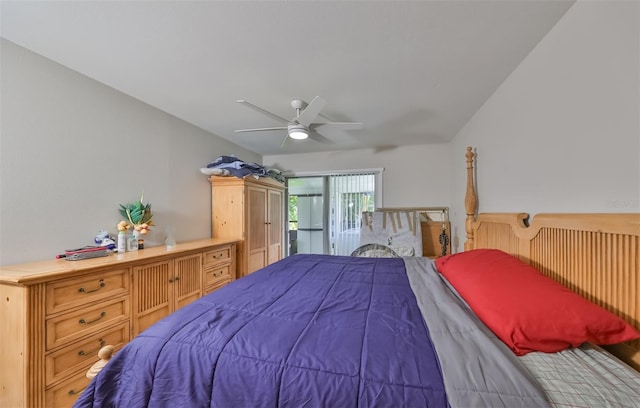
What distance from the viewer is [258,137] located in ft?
10.7

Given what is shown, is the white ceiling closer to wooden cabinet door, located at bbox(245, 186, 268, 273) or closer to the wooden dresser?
wooden cabinet door, located at bbox(245, 186, 268, 273)

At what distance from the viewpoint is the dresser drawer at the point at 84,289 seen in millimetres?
1318

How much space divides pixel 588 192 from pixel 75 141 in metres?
3.20

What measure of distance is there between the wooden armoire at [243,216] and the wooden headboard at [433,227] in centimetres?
226

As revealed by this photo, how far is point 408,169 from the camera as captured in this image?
366cm

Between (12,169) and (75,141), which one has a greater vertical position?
(75,141)

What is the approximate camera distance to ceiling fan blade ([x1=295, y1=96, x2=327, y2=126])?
1735 mm

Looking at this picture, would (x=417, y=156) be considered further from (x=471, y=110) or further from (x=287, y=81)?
(x=287, y=81)

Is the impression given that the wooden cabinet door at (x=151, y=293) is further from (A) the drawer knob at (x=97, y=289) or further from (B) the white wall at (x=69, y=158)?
(B) the white wall at (x=69, y=158)

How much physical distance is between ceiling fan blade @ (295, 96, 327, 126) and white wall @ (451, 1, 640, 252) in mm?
1336

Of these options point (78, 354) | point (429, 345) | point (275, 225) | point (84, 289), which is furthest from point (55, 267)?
point (275, 225)

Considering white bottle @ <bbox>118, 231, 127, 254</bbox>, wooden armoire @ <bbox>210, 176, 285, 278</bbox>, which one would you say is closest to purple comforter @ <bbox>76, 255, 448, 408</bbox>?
white bottle @ <bbox>118, 231, 127, 254</bbox>

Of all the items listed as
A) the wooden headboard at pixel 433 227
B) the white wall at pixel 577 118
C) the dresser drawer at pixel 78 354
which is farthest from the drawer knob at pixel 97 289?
the wooden headboard at pixel 433 227

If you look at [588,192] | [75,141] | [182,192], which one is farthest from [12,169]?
[588,192]
